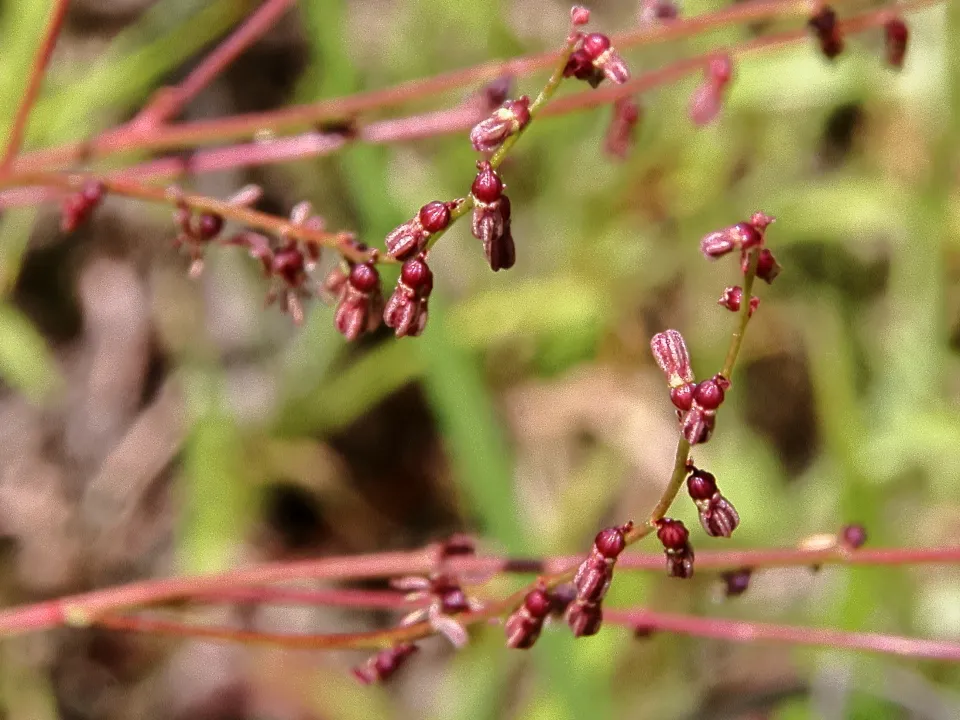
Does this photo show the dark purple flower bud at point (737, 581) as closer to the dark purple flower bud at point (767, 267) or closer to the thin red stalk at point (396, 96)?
the dark purple flower bud at point (767, 267)

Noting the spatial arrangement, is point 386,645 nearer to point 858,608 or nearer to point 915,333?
point 858,608

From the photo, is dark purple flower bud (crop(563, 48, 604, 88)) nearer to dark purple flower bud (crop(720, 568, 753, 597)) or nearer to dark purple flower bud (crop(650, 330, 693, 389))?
dark purple flower bud (crop(650, 330, 693, 389))

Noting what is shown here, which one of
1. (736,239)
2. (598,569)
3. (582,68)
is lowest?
(598,569)

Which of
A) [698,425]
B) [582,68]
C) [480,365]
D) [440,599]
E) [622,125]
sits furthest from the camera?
[480,365]

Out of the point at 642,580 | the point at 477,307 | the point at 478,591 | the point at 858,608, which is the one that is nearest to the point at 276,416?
the point at 477,307

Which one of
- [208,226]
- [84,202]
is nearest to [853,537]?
[208,226]

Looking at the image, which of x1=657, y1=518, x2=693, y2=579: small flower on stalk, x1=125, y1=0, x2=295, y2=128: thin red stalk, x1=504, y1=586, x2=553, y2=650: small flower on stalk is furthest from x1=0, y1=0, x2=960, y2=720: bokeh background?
x1=657, y1=518, x2=693, y2=579: small flower on stalk

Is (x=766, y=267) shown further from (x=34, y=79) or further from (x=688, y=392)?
(x=34, y=79)
